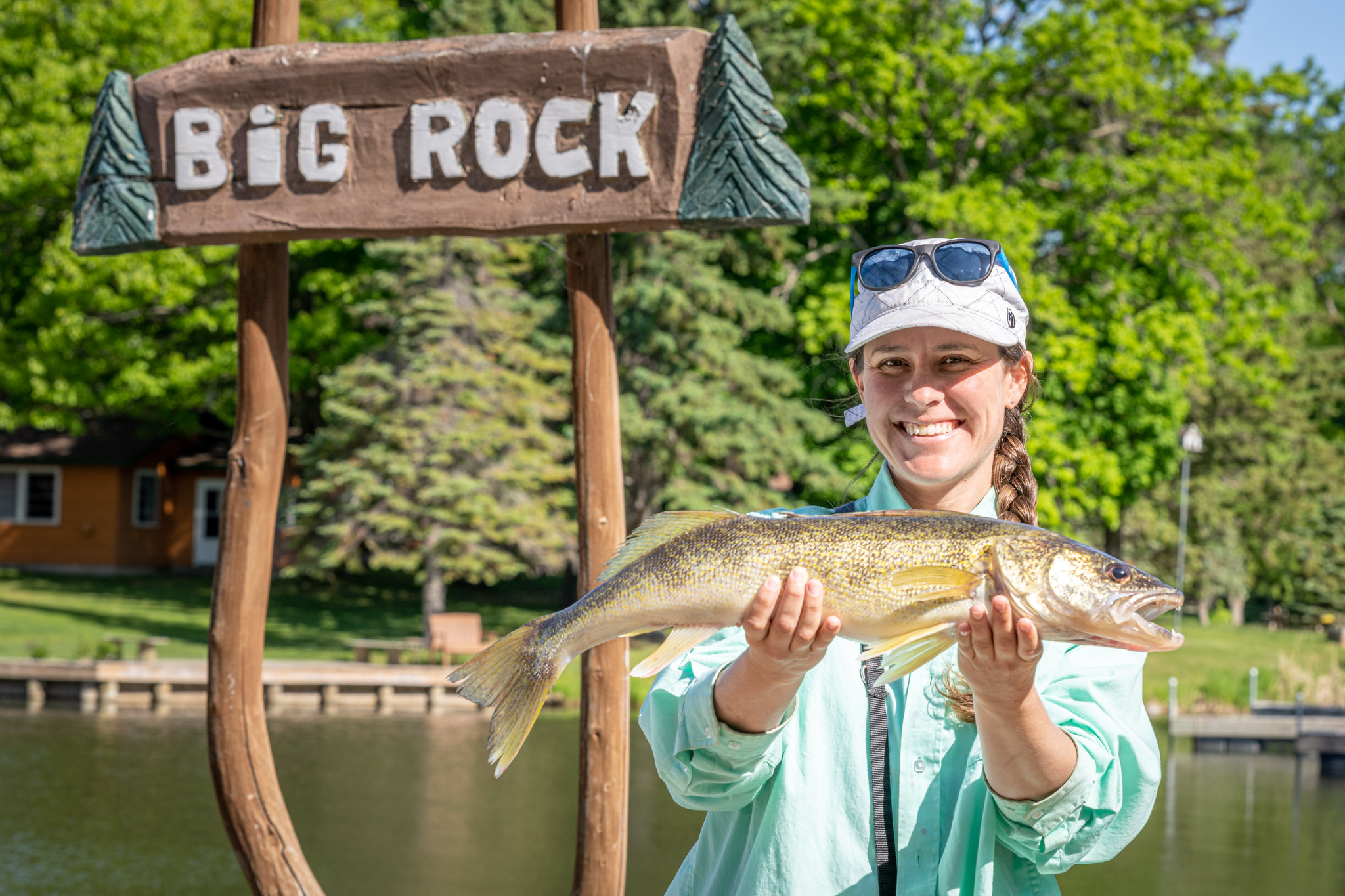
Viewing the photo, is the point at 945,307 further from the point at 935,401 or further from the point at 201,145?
the point at 201,145

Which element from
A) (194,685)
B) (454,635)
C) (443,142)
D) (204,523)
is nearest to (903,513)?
(443,142)

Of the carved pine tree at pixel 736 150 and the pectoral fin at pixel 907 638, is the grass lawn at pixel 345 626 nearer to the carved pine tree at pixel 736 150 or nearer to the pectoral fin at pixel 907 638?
the carved pine tree at pixel 736 150

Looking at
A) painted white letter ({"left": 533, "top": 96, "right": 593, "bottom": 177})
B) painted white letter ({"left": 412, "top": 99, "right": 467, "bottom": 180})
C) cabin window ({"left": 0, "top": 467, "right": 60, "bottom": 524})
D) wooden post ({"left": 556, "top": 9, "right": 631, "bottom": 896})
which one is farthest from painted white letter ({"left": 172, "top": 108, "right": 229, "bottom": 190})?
cabin window ({"left": 0, "top": 467, "right": 60, "bottom": 524})

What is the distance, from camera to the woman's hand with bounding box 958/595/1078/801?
216cm

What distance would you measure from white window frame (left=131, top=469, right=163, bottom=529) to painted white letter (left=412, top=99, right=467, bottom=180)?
1251 inches

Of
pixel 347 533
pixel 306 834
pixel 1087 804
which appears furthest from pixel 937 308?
pixel 347 533

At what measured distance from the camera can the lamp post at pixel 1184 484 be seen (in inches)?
1080

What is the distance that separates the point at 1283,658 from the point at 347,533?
18.2 metres

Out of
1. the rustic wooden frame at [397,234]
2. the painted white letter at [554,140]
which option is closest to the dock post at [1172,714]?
the rustic wooden frame at [397,234]

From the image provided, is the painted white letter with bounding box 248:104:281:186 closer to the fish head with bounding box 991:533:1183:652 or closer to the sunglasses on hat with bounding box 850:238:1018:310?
the sunglasses on hat with bounding box 850:238:1018:310

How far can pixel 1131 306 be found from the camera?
2389 cm

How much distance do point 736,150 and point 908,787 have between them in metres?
3.11

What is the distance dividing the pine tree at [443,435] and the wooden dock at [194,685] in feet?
11.9

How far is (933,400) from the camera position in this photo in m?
2.53
